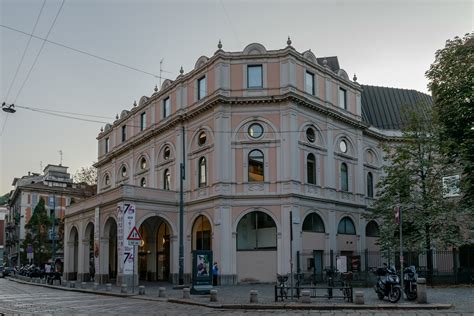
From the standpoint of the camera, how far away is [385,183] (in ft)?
109

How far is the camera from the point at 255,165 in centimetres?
3550

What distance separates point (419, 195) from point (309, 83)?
430 inches

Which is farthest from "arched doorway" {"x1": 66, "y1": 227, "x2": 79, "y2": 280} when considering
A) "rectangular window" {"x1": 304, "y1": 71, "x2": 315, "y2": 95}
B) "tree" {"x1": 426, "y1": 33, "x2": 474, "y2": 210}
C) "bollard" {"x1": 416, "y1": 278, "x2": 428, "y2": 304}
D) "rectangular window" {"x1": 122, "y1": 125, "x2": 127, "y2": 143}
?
"bollard" {"x1": 416, "y1": 278, "x2": 428, "y2": 304}

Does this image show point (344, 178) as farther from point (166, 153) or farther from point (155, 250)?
point (155, 250)

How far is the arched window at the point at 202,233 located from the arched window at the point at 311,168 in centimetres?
745

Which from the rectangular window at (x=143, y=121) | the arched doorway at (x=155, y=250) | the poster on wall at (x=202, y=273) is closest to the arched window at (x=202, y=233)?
the arched doorway at (x=155, y=250)

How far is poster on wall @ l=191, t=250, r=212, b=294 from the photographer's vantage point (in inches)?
971

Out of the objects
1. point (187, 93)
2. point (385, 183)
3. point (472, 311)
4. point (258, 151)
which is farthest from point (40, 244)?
point (472, 311)

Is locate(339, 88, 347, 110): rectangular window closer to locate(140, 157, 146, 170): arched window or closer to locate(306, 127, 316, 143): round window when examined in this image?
locate(306, 127, 316, 143): round window

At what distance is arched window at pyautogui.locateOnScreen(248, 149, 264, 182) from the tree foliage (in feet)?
25.3

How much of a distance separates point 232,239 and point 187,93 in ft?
38.1

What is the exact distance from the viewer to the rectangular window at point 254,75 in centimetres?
3619

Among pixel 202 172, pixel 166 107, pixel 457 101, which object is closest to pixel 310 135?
pixel 202 172

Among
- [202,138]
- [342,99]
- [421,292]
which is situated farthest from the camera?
[342,99]
